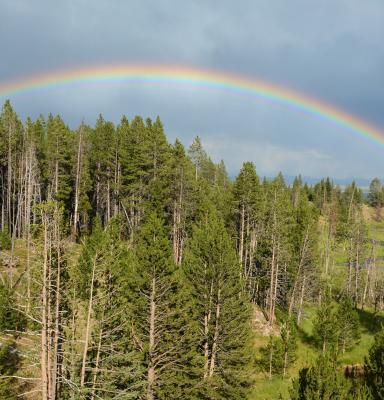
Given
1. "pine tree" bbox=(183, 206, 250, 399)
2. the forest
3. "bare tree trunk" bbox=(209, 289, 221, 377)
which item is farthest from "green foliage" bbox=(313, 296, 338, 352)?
"bare tree trunk" bbox=(209, 289, 221, 377)

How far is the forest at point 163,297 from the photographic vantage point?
57.4 ft

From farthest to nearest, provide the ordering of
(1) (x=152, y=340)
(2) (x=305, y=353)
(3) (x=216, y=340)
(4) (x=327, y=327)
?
(2) (x=305, y=353), (4) (x=327, y=327), (3) (x=216, y=340), (1) (x=152, y=340)

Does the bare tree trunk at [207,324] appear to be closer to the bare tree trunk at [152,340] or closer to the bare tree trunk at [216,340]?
the bare tree trunk at [216,340]

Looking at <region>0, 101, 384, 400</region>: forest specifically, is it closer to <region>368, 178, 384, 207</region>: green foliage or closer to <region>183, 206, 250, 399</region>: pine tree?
<region>183, 206, 250, 399</region>: pine tree

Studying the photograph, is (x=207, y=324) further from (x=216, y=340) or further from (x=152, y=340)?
(x=152, y=340)

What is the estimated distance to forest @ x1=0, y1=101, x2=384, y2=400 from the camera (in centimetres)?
1750

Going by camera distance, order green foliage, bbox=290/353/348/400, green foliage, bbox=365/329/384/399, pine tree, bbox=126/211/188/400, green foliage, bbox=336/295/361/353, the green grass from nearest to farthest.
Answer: green foliage, bbox=290/353/348/400 → green foliage, bbox=365/329/384/399 → pine tree, bbox=126/211/188/400 → the green grass → green foliage, bbox=336/295/361/353

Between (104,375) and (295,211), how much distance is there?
150 ft

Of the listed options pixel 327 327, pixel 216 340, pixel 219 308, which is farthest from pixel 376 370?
pixel 327 327

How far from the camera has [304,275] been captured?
4975cm

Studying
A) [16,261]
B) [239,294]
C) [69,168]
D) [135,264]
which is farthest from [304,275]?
[69,168]

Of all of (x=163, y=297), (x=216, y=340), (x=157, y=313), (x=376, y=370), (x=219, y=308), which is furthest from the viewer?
(x=219, y=308)

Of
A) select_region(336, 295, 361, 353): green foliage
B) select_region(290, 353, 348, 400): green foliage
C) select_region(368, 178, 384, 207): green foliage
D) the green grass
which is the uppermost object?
select_region(368, 178, 384, 207): green foliage

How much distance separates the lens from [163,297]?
Answer: 958 inches
